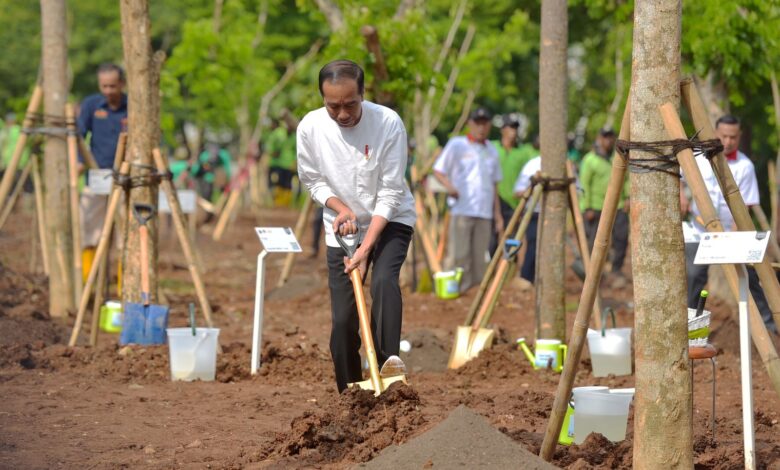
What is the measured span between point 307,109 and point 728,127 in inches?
207

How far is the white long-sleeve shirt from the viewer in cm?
651

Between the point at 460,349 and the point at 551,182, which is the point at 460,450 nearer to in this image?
the point at 460,349

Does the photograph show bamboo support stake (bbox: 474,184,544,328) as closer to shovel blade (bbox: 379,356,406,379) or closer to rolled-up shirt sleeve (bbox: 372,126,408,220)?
rolled-up shirt sleeve (bbox: 372,126,408,220)

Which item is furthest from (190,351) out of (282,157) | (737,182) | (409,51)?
(282,157)

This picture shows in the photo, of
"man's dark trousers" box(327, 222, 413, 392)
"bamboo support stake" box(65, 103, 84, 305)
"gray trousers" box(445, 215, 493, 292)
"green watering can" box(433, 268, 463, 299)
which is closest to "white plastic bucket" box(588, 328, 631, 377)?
"man's dark trousers" box(327, 222, 413, 392)

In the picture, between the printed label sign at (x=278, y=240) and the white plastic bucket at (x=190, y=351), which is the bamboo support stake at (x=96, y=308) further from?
the printed label sign at (x=278, y=240)

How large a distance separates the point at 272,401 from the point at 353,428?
1855 mm

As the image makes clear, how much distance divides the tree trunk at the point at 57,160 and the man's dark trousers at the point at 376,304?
17.6 feet

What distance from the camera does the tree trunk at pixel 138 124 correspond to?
31.4ft

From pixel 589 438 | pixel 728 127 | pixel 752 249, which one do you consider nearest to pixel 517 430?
pixel 589 438

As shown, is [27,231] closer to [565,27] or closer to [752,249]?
[565,27]

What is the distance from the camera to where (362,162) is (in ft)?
21.5

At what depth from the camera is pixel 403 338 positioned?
980cm

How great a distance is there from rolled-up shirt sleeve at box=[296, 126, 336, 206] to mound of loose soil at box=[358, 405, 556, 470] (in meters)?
1.82
